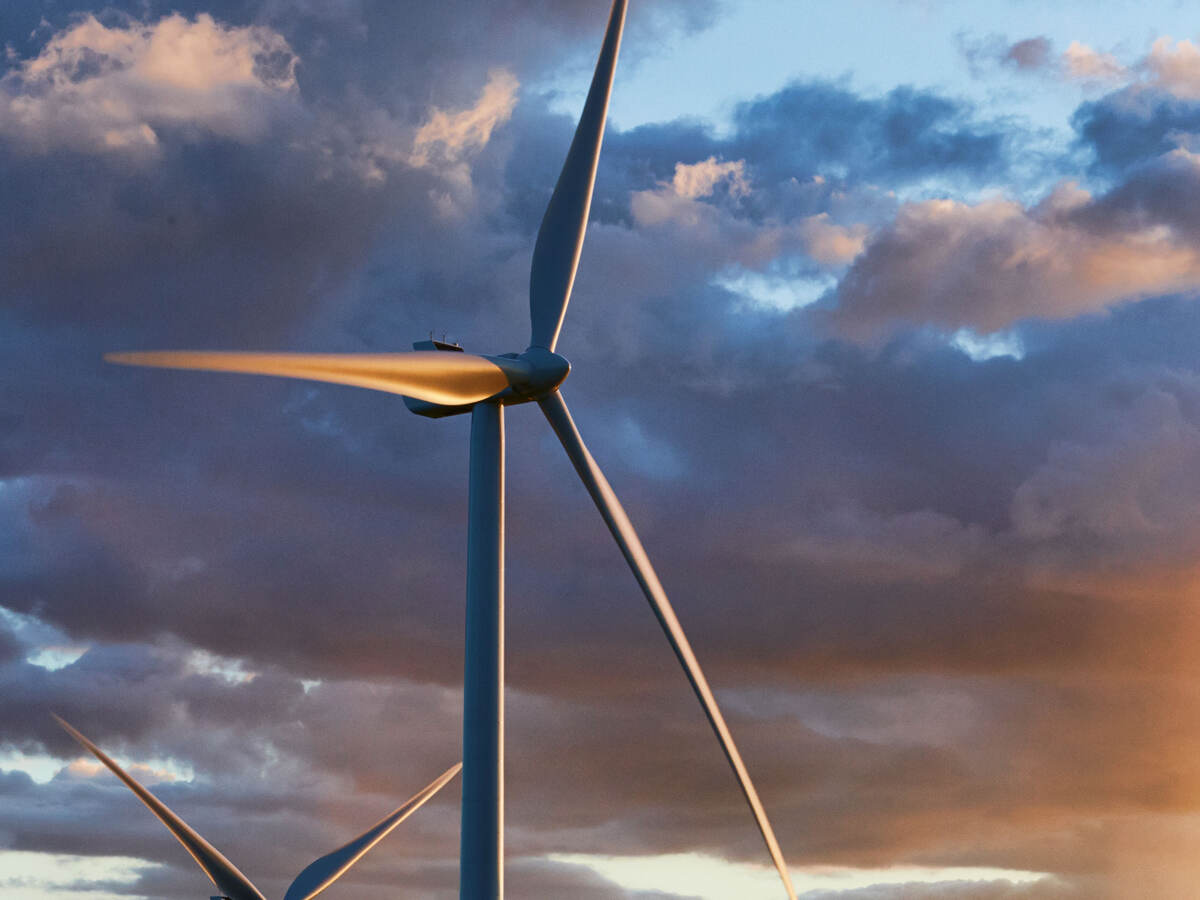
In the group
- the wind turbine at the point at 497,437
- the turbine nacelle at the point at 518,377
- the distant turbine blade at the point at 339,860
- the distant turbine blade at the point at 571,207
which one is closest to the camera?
the wind turbine at the point at 497,437

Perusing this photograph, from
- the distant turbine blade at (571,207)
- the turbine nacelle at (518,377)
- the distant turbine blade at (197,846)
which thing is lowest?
the distant turbine blade at (197,846)

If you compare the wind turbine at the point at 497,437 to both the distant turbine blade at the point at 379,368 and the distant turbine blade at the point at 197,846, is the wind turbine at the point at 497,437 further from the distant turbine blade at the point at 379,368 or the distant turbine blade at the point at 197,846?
the distant turbine blade at the point at 197,846

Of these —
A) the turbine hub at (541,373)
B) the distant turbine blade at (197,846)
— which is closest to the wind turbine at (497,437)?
the turbine hub at (541,373)

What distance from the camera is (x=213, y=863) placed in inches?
1997

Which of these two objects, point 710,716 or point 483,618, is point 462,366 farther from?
point 710,716

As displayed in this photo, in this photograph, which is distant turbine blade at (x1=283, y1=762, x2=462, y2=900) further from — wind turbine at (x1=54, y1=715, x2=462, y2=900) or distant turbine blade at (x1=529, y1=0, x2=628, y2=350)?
distant turbine blade at (x1=529, y1=0, x2=628, y2=350)

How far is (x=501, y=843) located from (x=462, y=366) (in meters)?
12.1

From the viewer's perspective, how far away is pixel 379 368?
32.2 metres

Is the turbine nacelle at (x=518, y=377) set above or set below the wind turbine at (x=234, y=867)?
above

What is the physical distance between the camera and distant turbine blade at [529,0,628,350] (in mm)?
45656

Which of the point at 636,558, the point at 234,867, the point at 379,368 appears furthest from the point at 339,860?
the point at 379,368

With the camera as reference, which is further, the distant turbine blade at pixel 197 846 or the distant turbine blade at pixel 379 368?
the distant turbine blade at pixel 197 846

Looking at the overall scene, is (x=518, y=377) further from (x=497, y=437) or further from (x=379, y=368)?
(x=379, y=368)

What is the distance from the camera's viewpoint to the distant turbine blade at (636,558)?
41.9m
